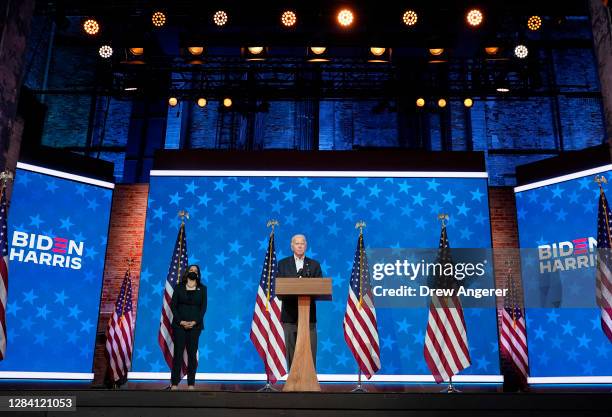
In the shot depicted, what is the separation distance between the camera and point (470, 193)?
9523 mm

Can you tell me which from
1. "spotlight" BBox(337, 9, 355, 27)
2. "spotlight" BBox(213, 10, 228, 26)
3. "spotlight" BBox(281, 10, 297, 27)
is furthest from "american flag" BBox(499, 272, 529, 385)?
"spotlight" BBox(213, 10, 228, 26)

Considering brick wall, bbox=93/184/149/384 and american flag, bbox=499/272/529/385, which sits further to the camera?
brick wall, bbox=93/184/149/384

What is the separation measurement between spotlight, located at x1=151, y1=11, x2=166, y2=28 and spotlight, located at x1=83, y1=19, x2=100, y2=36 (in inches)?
33.8

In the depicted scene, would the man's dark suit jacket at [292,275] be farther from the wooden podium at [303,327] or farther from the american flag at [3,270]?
the american flag at [3,270]

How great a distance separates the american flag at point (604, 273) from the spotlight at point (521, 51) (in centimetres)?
290

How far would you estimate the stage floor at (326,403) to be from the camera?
380cm

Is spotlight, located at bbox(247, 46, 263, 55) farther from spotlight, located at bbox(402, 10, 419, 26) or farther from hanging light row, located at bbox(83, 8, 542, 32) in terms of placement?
spotlight, located at bbox(402, 10, 419, 26)

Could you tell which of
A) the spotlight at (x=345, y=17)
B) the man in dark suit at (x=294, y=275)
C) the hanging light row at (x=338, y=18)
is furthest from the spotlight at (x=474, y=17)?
the man in dark suit at (x=294, y=275)

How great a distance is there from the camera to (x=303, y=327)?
4.86 meters

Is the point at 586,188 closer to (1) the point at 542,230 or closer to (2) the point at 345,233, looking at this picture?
(1) the point at 542,230

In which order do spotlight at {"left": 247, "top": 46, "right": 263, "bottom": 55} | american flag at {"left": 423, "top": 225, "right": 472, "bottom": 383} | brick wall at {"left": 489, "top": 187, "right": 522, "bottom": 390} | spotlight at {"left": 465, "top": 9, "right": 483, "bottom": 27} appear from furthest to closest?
brick wall at {"left": 489, "top": 187, "right": 522, "bottom": 390}, spotlight at {"left": 247, "top": 46, "right": 263, "bottom": 55}, spotlight at {"left": 465, "top": 9, "right": 483, "bottom": 27}, american flag at {"left": 423, "top": 225, "right": 472, "bottom": 383}

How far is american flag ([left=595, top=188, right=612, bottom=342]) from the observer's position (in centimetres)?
714

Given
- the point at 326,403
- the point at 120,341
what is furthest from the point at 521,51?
the point at 120,341

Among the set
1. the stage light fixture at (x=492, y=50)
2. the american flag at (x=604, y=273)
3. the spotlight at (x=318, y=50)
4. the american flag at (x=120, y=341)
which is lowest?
the american flag at (x=120, y=341)
